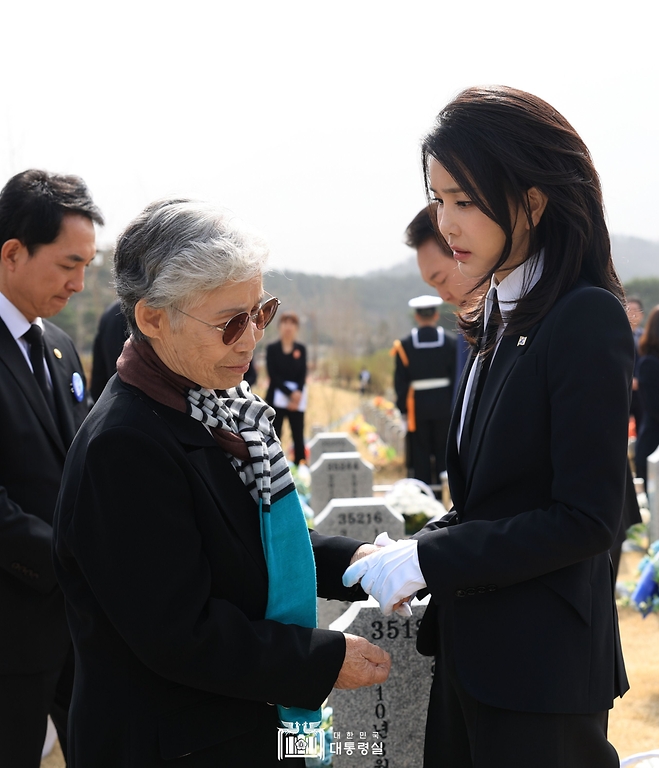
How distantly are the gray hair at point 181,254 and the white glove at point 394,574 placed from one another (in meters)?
0.75

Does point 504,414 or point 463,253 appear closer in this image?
point 504,414

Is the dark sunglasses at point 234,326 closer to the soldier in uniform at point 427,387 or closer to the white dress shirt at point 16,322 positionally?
the white dress shirt at point 16,322

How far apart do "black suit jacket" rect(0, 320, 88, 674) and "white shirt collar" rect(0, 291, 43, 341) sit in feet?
0.10

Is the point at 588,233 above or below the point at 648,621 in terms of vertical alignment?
above

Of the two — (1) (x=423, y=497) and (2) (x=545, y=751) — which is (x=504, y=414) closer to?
(2) (x=545, y=751)

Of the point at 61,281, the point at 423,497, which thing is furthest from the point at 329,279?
the point at 61,281

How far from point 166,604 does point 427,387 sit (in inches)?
353

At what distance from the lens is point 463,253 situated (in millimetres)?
2059

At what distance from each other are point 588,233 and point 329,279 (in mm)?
29835

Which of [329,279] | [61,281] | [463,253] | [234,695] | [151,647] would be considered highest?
[463,253]

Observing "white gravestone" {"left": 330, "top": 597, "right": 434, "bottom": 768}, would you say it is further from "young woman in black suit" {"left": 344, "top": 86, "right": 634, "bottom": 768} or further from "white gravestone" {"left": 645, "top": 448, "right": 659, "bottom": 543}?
"white gravestone" {"left": 645, "top": 448, "right": 659, "bottom": 543}

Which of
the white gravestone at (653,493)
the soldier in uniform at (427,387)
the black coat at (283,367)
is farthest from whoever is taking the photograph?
the black coat at (283,367)

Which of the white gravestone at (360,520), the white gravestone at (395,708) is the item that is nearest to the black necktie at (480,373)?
the white gravestone at (395,708)

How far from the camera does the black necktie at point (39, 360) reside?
3076 mm
